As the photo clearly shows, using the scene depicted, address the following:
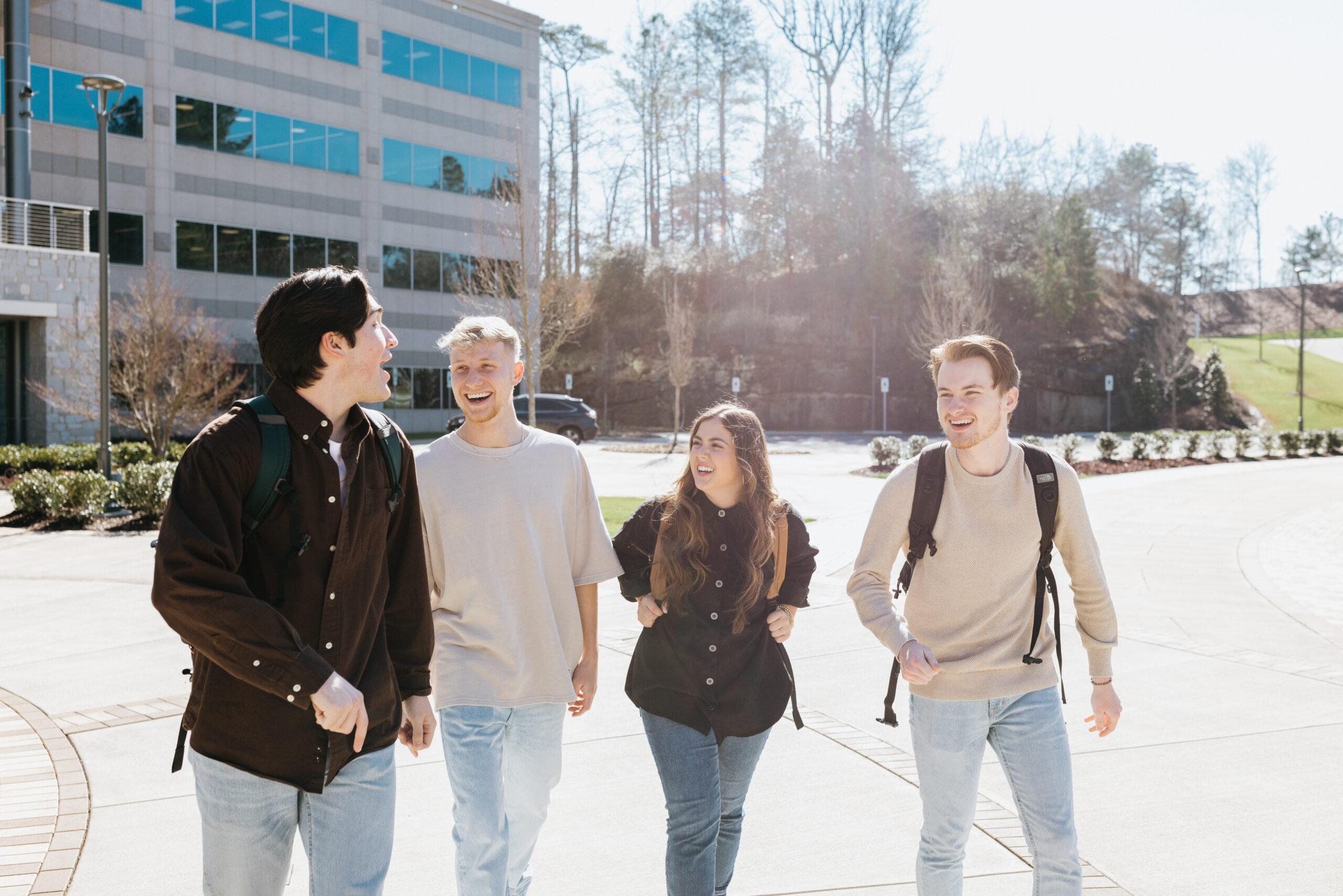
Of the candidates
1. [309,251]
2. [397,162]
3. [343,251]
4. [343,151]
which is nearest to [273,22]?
[343,151]

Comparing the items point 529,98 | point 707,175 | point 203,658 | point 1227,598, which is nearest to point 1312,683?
point 1227,598

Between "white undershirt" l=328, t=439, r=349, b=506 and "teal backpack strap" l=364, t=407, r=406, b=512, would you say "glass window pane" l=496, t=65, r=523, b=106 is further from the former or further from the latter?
"white undershirt" l=328, t=439, r=349, b=506

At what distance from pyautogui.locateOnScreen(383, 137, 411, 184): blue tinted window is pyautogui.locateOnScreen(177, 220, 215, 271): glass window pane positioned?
25.1ft

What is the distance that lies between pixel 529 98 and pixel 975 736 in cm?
4490

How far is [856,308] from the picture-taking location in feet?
184

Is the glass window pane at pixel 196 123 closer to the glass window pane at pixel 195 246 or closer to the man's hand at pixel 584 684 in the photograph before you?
the glass window pane at pixel 195 246

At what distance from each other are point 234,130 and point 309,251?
477 cm

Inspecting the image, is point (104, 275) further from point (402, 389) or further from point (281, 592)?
point (402, 389)

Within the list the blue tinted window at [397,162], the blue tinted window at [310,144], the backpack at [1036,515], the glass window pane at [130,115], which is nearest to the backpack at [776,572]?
the backpack at [1036,515]

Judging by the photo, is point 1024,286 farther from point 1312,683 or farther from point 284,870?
point 284,870

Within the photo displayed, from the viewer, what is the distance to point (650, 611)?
3303mm

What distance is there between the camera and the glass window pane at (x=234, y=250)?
117ft

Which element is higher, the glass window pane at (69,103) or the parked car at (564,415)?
the glass window pane at (69,103)

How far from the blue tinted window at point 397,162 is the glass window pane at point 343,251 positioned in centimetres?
297
